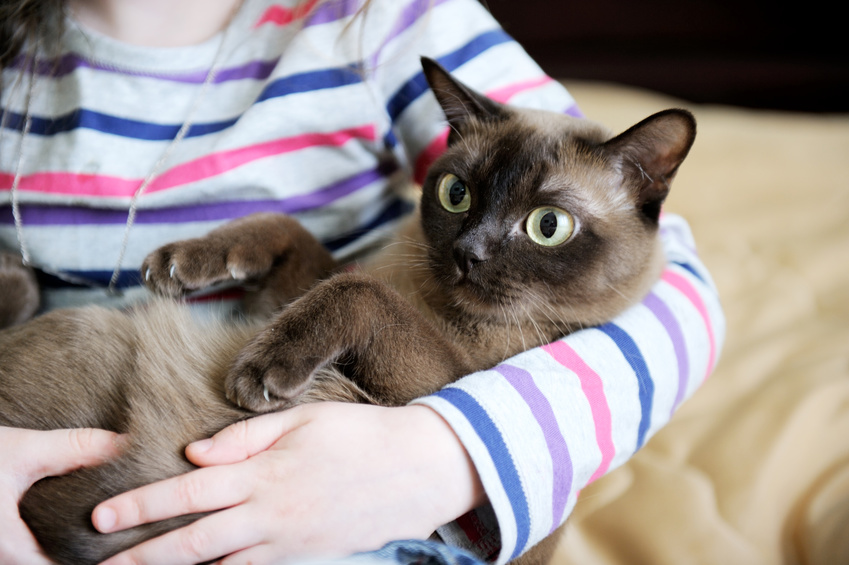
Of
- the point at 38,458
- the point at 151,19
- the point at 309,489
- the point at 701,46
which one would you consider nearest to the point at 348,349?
the point at 309,489

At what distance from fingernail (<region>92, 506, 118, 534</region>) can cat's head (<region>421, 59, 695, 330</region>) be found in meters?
0.53

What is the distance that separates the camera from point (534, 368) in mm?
800

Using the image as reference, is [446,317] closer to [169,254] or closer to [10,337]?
[169,254]

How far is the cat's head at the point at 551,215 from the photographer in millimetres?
841

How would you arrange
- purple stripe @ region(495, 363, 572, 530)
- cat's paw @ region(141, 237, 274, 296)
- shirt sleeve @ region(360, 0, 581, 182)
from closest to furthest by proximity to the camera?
1. purple stripe @ region(495, 363, 572, 530)
2. cat's paw @ region(141, 237, 274, 296)
3. shirt sleeve @ region(360, 0, 581, 182)

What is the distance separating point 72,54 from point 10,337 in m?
0.54

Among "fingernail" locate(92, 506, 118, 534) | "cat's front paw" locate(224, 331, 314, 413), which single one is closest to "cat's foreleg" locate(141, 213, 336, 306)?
"cat's front paw" locate(224, 331, 314, 413)

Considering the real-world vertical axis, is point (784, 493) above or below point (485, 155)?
below

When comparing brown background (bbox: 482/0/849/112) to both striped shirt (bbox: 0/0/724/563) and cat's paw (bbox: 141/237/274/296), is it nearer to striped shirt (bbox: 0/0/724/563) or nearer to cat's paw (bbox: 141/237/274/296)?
striped shirt (bbox: 0/0/724/563)

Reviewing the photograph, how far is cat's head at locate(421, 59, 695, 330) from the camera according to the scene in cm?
84

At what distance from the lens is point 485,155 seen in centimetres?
93

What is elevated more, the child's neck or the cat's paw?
the child's neck

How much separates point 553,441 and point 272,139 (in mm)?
707

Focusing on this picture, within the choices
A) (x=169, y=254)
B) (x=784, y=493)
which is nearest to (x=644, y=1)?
(x=784, y=493)
